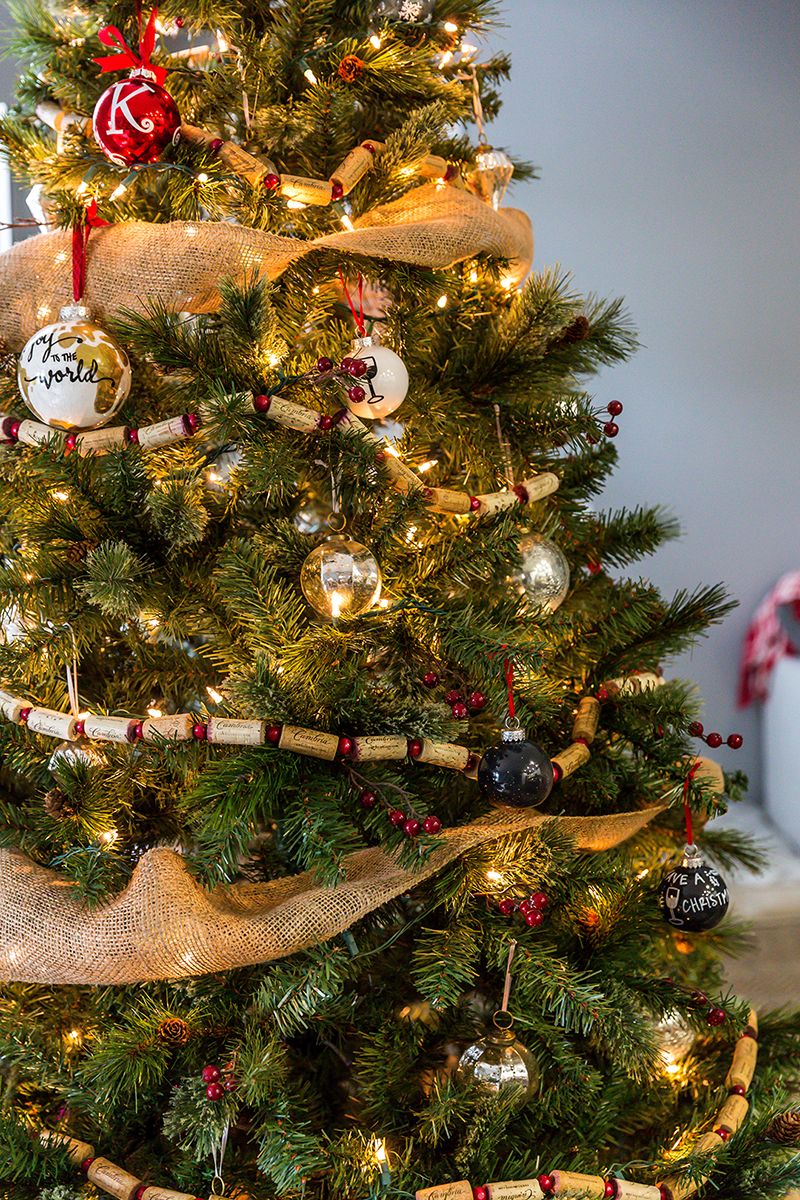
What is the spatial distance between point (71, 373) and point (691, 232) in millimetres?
1510

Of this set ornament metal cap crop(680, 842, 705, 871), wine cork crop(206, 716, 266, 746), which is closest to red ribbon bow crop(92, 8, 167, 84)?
wine cork crop(206, 716, 266, 746)

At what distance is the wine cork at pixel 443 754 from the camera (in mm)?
630

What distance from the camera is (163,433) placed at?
24.4 inches

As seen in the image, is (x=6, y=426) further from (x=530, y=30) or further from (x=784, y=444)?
(x=784, y=444)

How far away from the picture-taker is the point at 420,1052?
2.26ft

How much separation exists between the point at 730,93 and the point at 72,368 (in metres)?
1.63

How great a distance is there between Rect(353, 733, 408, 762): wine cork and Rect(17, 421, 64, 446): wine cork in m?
0.30

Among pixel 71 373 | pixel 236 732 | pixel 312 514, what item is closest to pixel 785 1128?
pixel 236 732

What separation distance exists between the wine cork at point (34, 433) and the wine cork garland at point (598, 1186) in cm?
54

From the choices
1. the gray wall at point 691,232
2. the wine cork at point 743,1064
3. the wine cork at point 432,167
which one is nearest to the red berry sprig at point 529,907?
the wine cork at point 743,1064

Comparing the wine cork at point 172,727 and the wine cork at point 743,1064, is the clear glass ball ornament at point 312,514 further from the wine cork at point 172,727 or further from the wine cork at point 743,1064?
the wine cork at point 743,1064

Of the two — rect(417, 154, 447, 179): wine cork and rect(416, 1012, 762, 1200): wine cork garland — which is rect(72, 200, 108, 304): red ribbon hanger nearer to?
rect(417, 154, 447, 179): wine cork

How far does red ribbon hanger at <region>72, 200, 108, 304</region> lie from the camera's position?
66 centimetres

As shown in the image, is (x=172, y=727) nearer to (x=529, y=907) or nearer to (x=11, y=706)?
(x=11, y=706)
